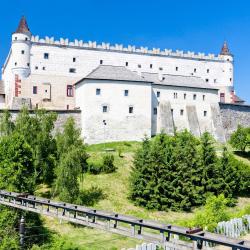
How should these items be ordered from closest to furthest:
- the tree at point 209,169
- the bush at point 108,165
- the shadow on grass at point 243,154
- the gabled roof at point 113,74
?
1. the tree at point 209,169
2. the bush at point 108,165
3. the shadow on grass at point 243,154
4. the gabled roof at point 113,74

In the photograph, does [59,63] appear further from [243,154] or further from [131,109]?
[243,154]

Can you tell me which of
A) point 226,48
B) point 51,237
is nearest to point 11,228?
point 51,237

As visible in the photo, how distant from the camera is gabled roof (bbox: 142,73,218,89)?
4995cm

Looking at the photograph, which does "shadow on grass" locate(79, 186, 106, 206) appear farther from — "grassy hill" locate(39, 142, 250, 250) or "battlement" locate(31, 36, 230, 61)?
"battlement" locate(31, 36, 230, 61)

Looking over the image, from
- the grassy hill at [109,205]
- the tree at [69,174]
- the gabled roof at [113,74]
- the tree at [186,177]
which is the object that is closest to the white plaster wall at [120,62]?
the gabled roof at [113,74]

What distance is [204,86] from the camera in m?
51.6

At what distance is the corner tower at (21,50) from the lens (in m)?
47.8

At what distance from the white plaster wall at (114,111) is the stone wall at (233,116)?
1324cm

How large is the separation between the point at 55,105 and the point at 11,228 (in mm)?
30455

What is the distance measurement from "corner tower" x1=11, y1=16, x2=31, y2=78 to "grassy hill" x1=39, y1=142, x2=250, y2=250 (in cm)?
1576

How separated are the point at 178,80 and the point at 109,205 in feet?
92.6

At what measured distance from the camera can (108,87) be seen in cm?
4403

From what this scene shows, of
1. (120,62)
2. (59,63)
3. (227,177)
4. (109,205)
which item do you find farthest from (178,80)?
(109,205)

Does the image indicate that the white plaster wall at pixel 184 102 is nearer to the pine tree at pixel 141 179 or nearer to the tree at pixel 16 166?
the pine tree at pixel 141 179
